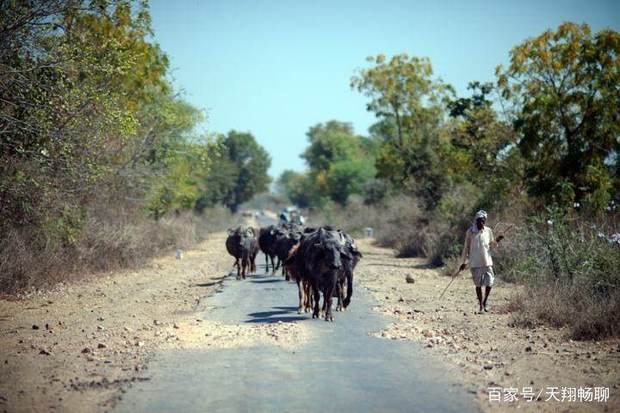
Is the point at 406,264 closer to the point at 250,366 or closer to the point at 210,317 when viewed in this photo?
the point at 210,317

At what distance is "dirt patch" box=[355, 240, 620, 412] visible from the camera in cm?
800

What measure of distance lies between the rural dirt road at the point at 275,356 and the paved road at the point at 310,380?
21 mm

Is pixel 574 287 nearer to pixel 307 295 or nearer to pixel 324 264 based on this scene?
pixel 324 264

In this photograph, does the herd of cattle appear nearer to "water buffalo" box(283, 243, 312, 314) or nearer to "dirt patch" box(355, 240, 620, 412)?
"water buffalo" box(283, 243, 312, 314)

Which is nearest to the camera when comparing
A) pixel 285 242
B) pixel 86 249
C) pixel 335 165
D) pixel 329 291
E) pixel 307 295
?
pixel 329 291

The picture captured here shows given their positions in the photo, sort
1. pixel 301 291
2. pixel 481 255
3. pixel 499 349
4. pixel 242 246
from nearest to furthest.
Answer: pixel 499 349, pixel 481 255, pixel 301 291, pixel 242 246

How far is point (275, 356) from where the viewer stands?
9.66 meters

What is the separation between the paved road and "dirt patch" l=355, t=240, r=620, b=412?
413 mm

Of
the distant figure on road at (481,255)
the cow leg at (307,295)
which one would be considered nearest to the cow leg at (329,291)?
the cow leg at (307,295)

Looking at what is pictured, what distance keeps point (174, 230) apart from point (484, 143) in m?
16.1

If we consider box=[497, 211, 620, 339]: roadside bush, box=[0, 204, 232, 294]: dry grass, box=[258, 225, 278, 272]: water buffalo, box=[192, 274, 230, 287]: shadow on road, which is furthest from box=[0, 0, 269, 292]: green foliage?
box=[497, 211, 620, 339]: roadside bush

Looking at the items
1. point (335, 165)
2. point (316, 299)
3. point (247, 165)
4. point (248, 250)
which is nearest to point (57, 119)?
point (316, 299)

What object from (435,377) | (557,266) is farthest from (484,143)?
(435,377)

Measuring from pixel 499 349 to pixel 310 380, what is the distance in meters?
3.27
